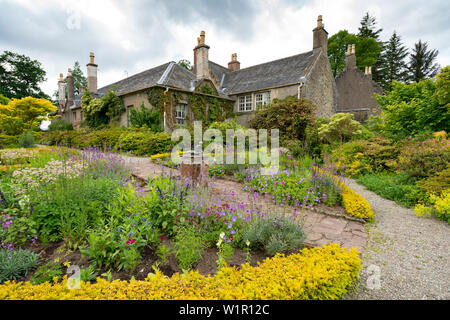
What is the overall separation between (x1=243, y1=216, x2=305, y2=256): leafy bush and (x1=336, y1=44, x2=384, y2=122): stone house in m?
19.1

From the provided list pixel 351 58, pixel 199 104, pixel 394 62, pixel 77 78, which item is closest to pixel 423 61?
pixel 394 62

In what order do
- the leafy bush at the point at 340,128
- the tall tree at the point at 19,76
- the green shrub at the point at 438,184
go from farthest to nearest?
the tall tree at the point at 19,76 → the leafy bush at the point at 340,128 → the green shrub at the point at 438,184

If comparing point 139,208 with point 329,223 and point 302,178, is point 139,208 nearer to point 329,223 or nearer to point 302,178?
point 329,223

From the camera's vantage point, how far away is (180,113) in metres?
14.6

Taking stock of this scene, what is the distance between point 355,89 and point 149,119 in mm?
18202

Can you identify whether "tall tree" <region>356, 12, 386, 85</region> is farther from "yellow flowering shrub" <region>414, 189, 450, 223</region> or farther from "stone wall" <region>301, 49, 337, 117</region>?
"yellow flowering shrub" <region>414, 189, 450, 223</region>

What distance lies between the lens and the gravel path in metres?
2.00

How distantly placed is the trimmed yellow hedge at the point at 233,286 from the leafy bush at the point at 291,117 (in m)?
10.1

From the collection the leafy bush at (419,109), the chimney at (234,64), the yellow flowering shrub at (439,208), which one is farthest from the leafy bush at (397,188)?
the chimney at (234,64)

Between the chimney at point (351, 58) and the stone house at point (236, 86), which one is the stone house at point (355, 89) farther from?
the stone house at point (236, 86)

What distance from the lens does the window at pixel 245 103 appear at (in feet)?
54.8

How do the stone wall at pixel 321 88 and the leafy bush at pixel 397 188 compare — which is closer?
the leafy bush at pixel 397 188

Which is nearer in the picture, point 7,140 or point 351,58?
point 7,140

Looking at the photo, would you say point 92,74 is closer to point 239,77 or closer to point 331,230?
A: point 239,77
